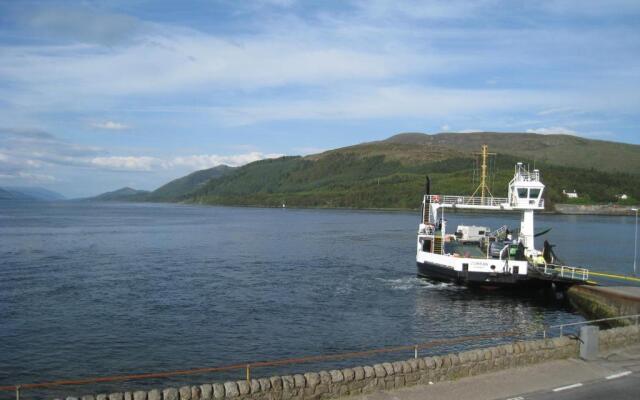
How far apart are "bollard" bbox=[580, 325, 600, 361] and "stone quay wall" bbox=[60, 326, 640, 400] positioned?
1.11 feet

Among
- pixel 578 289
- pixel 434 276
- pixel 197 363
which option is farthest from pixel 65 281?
pixel 578 289

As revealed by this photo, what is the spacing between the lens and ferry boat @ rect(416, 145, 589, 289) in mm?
47938

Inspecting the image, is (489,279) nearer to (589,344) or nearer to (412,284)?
(412,284)

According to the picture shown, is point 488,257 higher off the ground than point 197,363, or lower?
higher

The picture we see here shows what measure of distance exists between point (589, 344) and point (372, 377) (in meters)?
8.81

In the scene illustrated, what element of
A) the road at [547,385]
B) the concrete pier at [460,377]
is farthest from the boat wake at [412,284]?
the road at [547,385]

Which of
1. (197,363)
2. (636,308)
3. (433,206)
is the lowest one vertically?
(197,363)

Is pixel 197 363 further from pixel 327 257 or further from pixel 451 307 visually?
pixel 327 257

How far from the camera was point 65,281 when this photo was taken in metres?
52.6

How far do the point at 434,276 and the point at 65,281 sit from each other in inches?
1337

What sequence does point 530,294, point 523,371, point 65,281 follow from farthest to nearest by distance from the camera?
point 65,281, point 530,294, point 523,371

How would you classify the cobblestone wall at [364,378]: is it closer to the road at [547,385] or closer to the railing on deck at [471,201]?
the road at [547,385]

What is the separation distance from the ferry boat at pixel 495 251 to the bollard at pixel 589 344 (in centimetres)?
2686

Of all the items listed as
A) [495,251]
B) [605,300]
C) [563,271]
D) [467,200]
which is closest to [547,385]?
[605,300]
